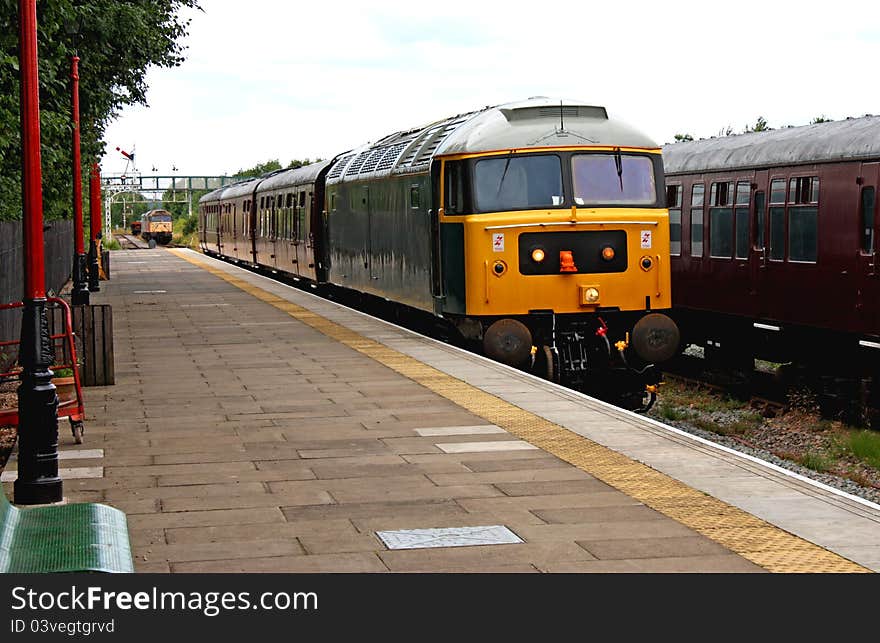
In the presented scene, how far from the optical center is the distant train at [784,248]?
15609 millimetres

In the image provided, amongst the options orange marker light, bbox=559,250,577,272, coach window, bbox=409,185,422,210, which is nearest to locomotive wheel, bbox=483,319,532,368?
orange marker light, bbox=559,250,577,272

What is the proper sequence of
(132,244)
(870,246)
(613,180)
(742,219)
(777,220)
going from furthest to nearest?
(132,244), (742,219), (777,220), (613,180), (870,246)

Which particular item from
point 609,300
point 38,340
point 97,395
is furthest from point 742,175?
point 38,340

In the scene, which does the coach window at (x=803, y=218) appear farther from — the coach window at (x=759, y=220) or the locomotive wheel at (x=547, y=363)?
the locomotive wheel at (x=547, y=363)

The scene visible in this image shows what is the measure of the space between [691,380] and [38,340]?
1206 centimetres

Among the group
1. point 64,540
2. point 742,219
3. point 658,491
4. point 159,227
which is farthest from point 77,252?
point 159,227

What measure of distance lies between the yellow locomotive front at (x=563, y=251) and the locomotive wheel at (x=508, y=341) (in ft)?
0.04

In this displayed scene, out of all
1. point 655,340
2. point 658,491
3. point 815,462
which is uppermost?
point 655,340

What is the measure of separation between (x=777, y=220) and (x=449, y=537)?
11.4m

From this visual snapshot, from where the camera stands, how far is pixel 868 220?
50.4ft

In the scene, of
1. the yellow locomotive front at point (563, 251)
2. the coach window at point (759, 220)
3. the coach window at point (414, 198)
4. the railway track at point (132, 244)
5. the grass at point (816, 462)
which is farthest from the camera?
the railway track at point (132, 244)

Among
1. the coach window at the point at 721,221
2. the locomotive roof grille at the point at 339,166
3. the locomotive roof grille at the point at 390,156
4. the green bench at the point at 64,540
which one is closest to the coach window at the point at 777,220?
the coach window at the point at 721,221

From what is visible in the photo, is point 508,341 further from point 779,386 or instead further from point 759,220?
point 779,386

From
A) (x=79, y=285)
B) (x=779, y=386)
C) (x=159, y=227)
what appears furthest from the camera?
(x=159, y=227)
